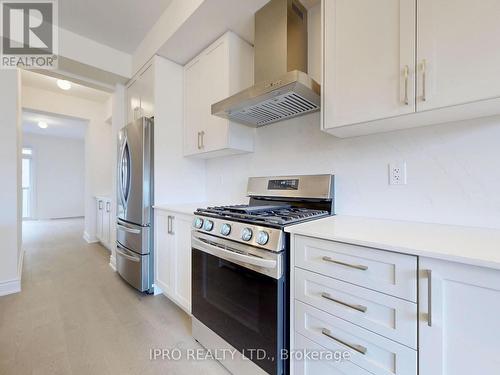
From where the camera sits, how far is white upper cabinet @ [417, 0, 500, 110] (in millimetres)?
845

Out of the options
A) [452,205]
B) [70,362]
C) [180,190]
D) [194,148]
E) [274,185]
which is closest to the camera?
[452,205]

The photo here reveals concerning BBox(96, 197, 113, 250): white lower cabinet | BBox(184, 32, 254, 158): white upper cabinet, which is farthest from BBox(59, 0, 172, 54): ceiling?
BBox(96, 197, 113, 250): white lower cabinet

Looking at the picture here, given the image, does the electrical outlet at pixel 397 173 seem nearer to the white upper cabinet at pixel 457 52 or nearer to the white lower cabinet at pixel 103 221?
Result: the white upper cabinet at pixel 457 52

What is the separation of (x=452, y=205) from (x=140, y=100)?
294cm

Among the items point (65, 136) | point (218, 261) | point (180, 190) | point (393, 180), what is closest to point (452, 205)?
point (393, 180)

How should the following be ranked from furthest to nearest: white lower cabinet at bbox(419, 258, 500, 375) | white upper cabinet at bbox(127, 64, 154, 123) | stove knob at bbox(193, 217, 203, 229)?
white upper cabinet at bbox(127, 64, 154, 123) < stove knob at bbox(193, 217, 203, 229) < white lower cabinet at bbox(419, 258, 500, 375)

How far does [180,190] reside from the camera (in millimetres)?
2527

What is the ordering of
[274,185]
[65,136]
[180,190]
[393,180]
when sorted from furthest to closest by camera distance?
[65,136]
[180,190]
[274,185]
[393,180]

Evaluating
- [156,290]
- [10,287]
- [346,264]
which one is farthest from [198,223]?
[10,287]

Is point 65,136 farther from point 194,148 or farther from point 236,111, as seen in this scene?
point 236,111

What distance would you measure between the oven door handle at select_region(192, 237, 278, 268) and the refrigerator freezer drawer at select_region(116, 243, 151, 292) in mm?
1070

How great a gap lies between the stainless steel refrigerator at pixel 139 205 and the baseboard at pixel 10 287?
1.01 meters

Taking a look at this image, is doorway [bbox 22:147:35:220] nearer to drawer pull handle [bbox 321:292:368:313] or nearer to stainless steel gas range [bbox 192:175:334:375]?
stainless steel gas range [bbox 192:175:334:375]

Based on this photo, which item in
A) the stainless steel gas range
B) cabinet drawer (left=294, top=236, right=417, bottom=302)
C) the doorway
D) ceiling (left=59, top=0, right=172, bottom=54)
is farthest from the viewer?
the doorway
